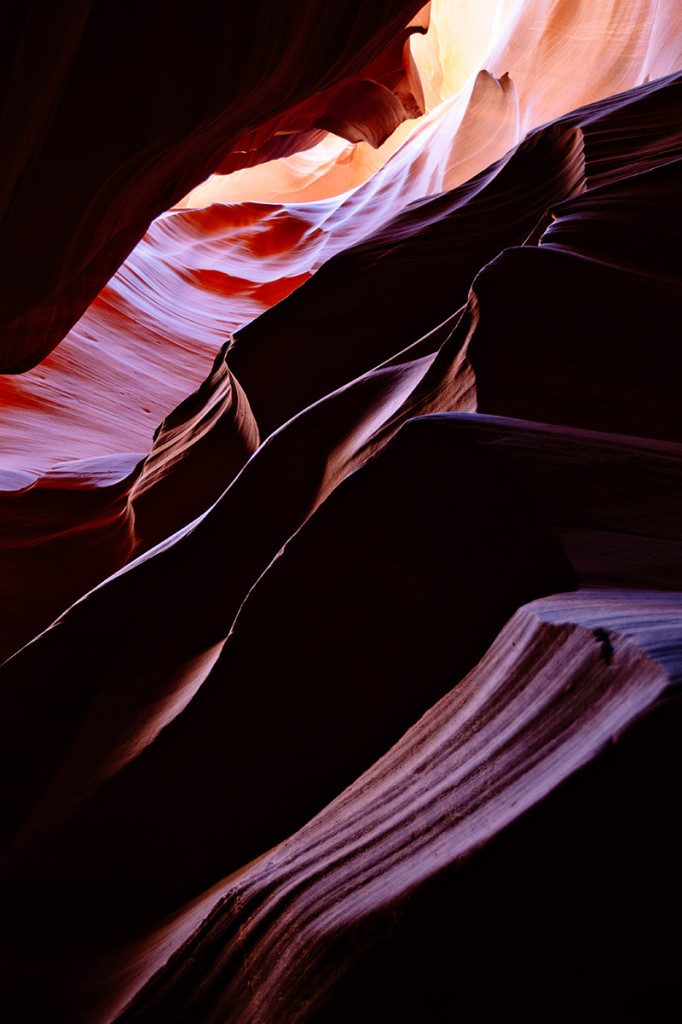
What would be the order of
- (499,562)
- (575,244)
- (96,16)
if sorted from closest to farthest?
(499,562)
(575,244)
(96,16)

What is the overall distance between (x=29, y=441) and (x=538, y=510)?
7.91 ft

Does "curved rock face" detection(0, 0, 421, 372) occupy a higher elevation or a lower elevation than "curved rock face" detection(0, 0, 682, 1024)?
higher

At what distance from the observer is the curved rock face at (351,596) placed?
500 millimetres

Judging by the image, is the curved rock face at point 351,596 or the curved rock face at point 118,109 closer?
the curved rock face at point 351,596

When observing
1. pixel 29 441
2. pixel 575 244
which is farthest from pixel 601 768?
pixel 29 441

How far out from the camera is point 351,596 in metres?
0.90

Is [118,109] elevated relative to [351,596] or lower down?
elevated

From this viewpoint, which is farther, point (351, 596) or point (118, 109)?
point (118, 109)

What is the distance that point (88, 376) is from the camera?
3.34 meters

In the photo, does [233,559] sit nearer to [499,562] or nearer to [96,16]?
[499,562]

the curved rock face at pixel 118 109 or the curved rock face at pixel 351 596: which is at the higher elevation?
the curved rock face at pixel 118 109

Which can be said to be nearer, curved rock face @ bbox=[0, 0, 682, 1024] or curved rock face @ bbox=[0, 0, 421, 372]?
curved rock face @ bbox=[0, 0, 682, 1024]

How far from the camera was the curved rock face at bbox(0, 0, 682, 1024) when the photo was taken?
50cm

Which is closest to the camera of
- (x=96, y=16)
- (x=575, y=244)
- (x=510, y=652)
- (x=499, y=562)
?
(x=510, y=652)
